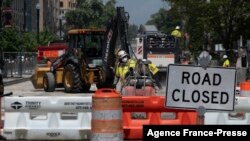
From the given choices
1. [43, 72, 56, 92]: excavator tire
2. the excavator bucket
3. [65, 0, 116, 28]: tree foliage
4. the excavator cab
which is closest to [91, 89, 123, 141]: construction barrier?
the excavator cab

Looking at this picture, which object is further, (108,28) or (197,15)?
(197,15)

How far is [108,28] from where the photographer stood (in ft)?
86.2

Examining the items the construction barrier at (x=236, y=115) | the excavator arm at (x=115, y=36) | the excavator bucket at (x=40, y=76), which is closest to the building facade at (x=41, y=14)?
the excavator bucket at (x=40, y=76)

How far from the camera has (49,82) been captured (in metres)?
28.3

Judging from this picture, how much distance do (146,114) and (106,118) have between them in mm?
3346

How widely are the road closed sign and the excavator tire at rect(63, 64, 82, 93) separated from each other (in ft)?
61.0

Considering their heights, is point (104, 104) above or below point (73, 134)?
above

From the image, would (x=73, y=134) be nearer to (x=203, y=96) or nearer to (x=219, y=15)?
(x=203, y=96)

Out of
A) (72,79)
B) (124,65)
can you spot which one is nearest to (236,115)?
(124,65)

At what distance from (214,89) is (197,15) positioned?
167 feet

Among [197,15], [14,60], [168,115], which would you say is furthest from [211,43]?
[168,115]

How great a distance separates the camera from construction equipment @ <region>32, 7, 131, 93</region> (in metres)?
25.9

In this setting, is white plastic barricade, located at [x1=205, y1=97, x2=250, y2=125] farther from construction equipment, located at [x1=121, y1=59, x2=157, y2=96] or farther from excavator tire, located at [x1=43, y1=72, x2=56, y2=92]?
excavator tire, located at [x1=43, y1=72, x2=56, y2=92]

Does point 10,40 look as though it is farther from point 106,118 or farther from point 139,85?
point 106,118
